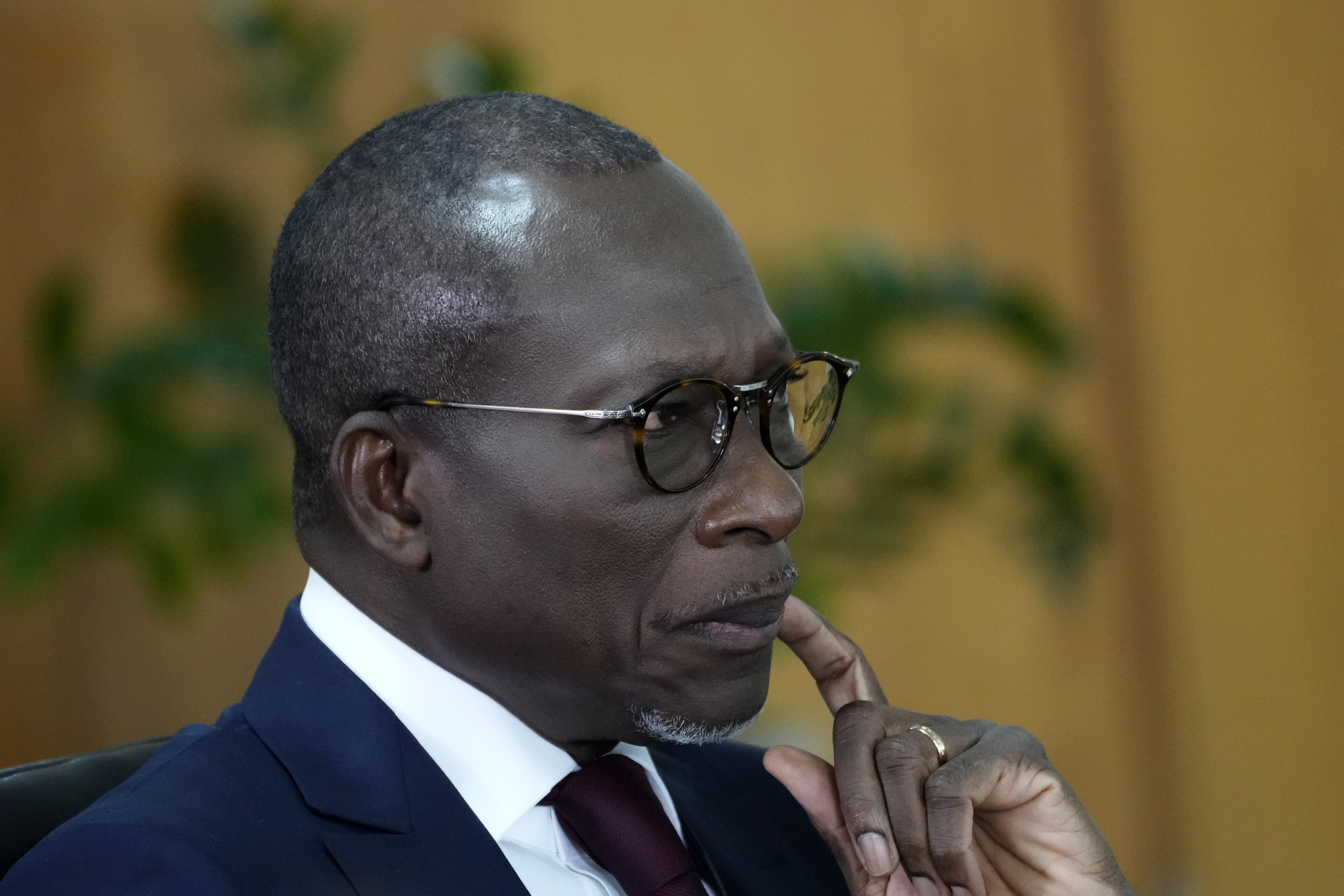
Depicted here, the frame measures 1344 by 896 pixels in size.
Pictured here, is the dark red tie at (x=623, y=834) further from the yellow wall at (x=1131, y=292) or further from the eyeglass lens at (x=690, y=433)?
the yellow wall at (x=1131, y=292)

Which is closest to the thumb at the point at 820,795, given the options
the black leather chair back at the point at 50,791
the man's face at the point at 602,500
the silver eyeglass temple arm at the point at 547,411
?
the man's face at the point at 602,500

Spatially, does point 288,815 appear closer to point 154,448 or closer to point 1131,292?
point 154,448

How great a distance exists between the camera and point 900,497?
4.25m

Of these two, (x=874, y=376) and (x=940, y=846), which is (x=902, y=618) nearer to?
(x=874, y=376)

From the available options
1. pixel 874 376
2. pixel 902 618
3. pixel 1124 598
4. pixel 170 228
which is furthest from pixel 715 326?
pixel 1124 598

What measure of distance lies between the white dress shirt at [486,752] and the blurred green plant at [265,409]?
6.58 ft

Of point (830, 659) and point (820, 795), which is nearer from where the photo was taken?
point (820, 795)

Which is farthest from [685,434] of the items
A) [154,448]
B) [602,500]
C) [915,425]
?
[915,425]

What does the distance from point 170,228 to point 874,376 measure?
6.77 feet

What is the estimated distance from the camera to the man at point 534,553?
149 cm

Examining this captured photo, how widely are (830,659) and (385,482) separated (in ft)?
2.18

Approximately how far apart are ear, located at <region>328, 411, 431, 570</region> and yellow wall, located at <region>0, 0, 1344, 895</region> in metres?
3.11

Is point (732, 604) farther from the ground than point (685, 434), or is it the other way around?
point (685, 434)

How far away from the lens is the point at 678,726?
154cm
